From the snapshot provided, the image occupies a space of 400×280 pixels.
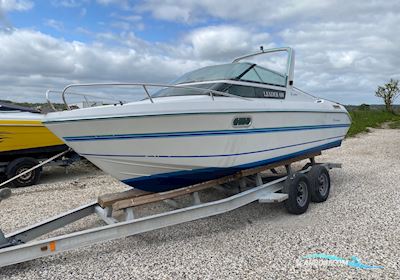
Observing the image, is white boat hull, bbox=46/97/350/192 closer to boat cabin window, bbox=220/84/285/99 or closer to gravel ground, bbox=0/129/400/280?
boat cabin window, bbox=220/84/285/99

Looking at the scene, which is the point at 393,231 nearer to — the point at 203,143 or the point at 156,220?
the point at 203,143

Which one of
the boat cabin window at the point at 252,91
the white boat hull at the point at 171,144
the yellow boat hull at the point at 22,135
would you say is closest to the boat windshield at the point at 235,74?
the boat cabin window at the point at 252,91

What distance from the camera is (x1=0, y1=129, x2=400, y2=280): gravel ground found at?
3229 mm

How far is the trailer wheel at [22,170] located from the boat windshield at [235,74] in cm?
350

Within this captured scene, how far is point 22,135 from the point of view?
267 inches

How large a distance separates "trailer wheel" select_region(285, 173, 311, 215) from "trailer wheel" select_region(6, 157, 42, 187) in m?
4.78

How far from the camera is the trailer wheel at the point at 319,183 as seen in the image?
5.15 meters

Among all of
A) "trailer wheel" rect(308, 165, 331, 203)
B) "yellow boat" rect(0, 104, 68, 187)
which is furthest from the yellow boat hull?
"trailer wheel" rect(308, 165, 331, 203)

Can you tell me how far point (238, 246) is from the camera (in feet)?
12.4

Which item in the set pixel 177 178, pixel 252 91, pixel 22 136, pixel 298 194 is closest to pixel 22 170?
pixel 22 136

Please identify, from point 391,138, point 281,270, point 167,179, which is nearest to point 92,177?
point 167,179

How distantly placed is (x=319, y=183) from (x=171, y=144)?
2574mm

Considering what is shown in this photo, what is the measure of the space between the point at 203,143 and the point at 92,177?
171 inches

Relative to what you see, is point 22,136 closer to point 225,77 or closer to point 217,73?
point 217,73
